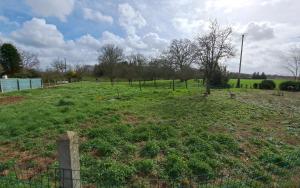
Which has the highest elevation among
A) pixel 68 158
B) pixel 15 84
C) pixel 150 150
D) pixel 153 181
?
pixel 68 158

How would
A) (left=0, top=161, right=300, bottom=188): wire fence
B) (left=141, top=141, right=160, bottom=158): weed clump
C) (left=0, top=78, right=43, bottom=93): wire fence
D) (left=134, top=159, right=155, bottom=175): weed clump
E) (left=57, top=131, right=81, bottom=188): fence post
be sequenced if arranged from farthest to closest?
(left=0, top=78, right=43, bottom=93): wire fence → (left=141, top=141, right=160, bottom=158): weed clump → (left=134, top=159, right=155, bottom=175): weed clump → (left=0, top=161, right=300, bottom=188): wire fence → (left=57, top=131, right=81, bottom=188): fence post

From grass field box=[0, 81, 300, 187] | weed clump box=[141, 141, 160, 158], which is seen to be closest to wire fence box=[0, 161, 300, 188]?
grass field box=[0, 81, 300, 187]

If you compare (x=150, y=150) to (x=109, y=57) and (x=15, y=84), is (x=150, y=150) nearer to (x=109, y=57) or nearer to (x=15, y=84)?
(x=15, y=84)

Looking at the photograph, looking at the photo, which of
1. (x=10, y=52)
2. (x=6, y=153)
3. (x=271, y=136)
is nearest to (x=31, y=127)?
(x=6, y=153)

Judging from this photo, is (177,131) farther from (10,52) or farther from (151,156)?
(10,52)

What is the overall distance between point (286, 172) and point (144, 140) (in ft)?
12.8

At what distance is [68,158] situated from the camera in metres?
2.94

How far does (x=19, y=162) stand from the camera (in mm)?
5844

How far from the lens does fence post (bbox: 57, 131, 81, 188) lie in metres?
2.89

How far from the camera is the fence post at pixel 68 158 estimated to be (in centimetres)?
289

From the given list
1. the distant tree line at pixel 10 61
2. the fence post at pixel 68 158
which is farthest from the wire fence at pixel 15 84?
the fence post at pixel 68 158

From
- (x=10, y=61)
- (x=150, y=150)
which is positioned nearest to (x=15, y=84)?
(x=10, y=61)

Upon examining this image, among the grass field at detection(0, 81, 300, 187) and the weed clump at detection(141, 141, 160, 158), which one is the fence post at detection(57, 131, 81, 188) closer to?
the grass field at detection(0, 81, 300, 187)

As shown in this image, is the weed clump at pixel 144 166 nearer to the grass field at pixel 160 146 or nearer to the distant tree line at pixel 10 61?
the grass field at pixel 160 146
